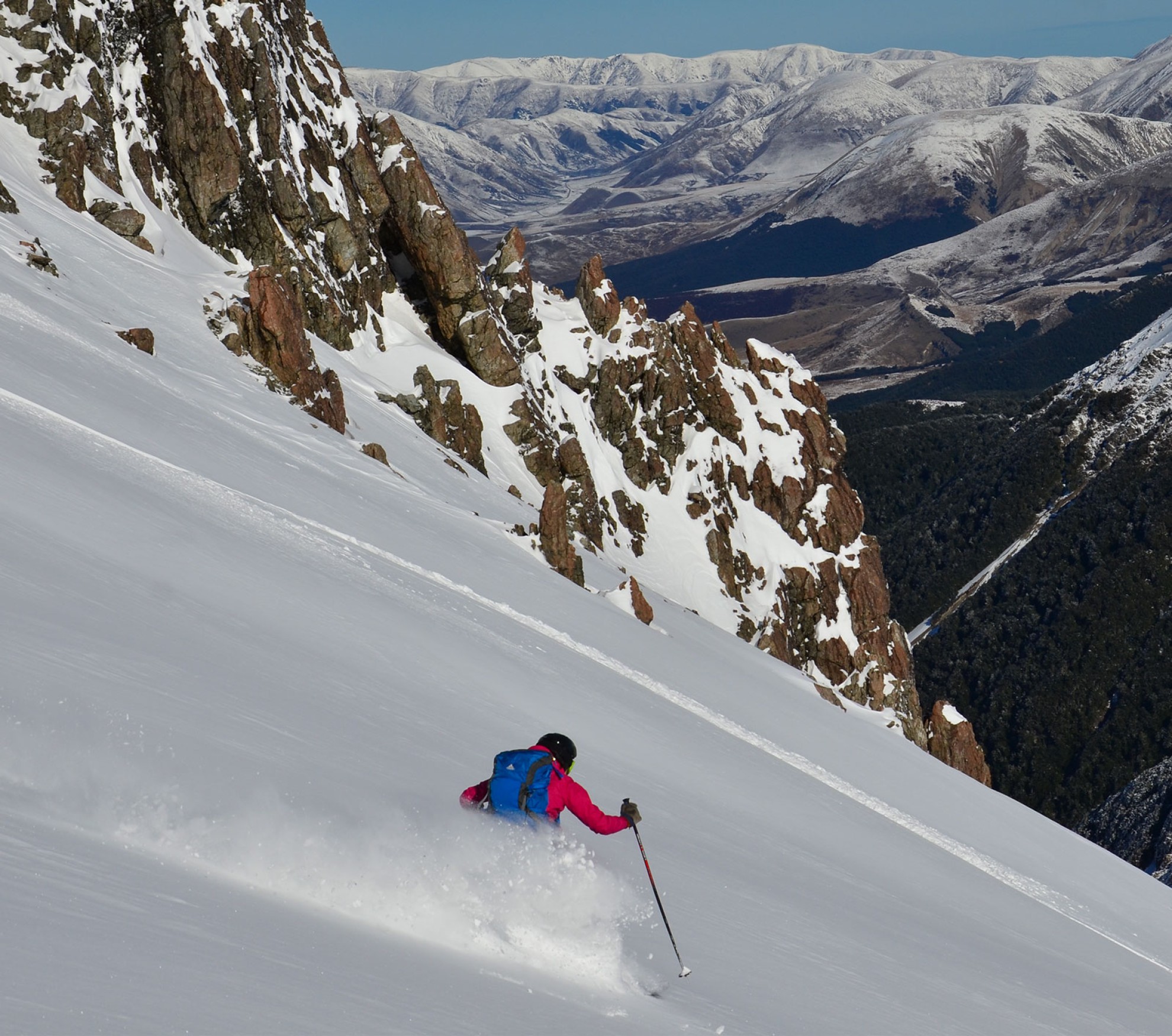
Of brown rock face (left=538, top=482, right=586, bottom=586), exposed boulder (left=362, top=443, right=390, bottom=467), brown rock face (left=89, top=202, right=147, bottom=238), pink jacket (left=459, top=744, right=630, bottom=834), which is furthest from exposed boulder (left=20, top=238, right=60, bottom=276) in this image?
pink jacket (left=459, top=744, right=630, bottom=834)

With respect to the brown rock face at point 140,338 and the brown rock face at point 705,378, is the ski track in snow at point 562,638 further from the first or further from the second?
the brown rock face at point 705,378

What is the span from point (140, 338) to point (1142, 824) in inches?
3277

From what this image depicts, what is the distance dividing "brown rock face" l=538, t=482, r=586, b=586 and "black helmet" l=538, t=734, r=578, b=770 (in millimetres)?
24987

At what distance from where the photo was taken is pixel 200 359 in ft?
106

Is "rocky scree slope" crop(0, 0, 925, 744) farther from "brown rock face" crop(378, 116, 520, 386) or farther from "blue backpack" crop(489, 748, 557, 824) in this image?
"blue backpack" crop(489, 748, 557, 824)

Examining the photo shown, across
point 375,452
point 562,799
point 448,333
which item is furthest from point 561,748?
point 448,333

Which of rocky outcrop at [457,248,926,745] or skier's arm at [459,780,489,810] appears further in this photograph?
rocky outcrop at [457,248,926,745]

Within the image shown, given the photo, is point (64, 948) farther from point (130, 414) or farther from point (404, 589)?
point (130, 414)

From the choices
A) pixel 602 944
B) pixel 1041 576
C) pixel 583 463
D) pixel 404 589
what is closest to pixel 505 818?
pixel 602 944

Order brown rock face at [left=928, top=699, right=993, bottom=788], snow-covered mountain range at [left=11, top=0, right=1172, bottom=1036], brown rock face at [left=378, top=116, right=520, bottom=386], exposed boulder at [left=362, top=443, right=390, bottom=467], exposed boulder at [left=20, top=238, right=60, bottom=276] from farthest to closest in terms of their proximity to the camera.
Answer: brown rock face at [left=928, top=699, right=993, bottom=788]
brown rock face at [left=378, top=116, right=520, bottom=386]
exposed boulder at [left=362, top=443, right=390, bottom=467]
exposed boulder at [left=20, top=238, right=60, bottom=276]
snow-covered mountain range at [left=11, top=0, right=1172, bottom=1036]

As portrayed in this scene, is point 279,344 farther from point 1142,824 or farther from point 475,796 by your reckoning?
point 1142,824

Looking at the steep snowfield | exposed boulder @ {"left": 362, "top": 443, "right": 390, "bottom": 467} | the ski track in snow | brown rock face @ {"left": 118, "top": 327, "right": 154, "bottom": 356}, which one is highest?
exposed boulder @ {"left": 362, "top": 443, "right": 390, "bottom": 467}

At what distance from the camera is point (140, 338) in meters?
27.7

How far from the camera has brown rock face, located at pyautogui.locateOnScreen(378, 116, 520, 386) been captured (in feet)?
198
